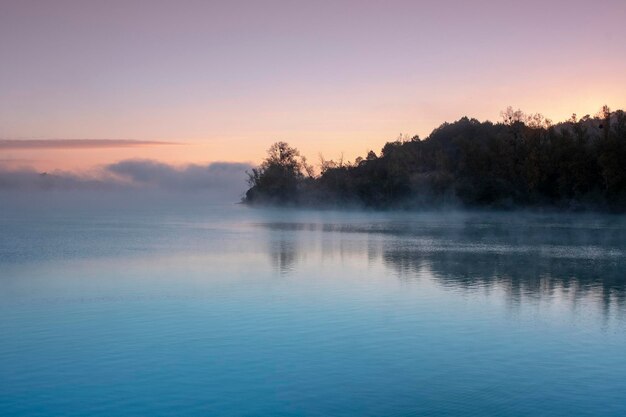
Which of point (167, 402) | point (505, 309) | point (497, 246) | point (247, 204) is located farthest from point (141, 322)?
point (247, 204)

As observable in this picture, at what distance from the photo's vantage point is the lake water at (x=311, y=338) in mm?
9750

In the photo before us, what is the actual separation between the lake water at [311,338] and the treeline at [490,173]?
5277 cm

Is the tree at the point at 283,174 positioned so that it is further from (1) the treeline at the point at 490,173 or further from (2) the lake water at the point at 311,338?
(2) the lake water at the point at 311,338

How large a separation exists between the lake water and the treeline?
173ft

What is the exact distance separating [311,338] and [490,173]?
77076 millimetres

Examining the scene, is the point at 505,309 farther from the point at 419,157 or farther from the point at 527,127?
the point at 419,157

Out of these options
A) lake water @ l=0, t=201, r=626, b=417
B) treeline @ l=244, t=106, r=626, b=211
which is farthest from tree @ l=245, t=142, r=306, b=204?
lake water @ l=0, t=201, r=626, b=417

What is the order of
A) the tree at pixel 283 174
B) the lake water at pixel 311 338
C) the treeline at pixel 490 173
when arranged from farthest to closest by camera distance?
1. the tree at pixel 283 174
2. the treeline at pixel 490 173
3. the lake water at pixel 311 338

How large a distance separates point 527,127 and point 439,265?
63.2 meters

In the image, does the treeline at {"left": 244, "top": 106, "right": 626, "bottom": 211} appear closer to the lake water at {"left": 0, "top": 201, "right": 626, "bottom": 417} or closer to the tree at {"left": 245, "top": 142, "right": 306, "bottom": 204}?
the tree at {"left": 245, "top": 142, "right": 306, "bottom": 204}

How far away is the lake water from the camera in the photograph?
975 centimetres

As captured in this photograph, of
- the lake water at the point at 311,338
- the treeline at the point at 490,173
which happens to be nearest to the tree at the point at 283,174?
the treeline at the point at 490,173

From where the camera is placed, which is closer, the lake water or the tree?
the lake water

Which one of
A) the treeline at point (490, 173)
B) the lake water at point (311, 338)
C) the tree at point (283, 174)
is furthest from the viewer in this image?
the tree at point (283, 174)
